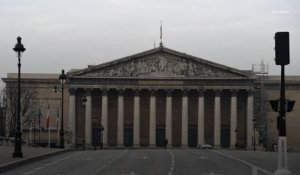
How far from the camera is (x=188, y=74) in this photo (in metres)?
125

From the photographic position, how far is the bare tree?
4146 inches

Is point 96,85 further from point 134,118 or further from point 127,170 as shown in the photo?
point 127,170

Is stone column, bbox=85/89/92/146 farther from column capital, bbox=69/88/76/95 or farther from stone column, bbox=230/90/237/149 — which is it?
stone column, bbox=230/90/237/149

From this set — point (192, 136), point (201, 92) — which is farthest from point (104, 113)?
point (201, 92)

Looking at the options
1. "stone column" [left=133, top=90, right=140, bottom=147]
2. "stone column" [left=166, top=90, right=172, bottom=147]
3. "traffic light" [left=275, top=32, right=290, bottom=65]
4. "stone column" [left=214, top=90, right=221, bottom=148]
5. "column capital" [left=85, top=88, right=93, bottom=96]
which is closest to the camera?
"traffic light" [left=275, top=32, right=290, bottom=65]

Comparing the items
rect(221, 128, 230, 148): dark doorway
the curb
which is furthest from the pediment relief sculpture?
the curb

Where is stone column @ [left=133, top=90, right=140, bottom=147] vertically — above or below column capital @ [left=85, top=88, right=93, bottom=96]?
below

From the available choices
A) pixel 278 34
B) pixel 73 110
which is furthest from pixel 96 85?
pixel 278 34

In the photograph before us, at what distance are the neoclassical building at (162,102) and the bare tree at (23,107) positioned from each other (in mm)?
6757

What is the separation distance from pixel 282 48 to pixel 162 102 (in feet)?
350

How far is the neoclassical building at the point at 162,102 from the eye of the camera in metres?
124

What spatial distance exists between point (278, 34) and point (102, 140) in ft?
336

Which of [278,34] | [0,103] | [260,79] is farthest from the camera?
[260,79]

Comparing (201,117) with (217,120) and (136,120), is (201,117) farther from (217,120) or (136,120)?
(136,120)
